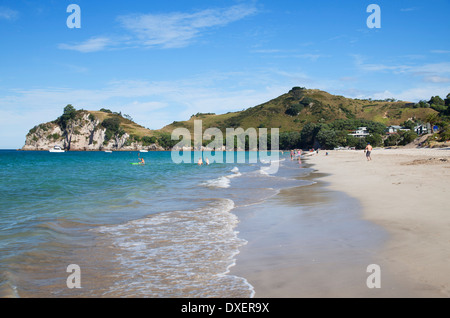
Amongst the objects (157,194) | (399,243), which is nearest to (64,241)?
(399,243)

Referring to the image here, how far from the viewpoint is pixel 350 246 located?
741 centimetres

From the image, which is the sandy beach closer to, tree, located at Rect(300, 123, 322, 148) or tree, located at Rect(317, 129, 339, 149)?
tree, located at Rect(317, 129, 339, 149)

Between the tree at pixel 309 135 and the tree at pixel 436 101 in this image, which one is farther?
the tree at pixel 436 101

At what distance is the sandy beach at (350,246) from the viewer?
5215 millimetres

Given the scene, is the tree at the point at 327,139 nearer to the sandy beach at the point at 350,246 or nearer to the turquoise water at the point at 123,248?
the turquoise water at the point at 123,248

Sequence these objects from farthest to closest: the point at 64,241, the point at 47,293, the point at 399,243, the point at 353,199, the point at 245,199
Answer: the point at 245,199 < the point at 353,199 < the point at 64,241 < the point at 399,243 < the point at 47,293

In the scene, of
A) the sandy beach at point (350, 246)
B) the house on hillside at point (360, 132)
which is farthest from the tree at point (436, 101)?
the sandy beach at point (350, 246)

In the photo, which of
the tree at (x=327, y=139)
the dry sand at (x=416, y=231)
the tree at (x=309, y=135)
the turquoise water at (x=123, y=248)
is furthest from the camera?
the tree at (x=309, y=135)

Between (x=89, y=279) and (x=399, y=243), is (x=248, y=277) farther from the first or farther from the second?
(x=399, y=243)

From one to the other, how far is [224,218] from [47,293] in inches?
277

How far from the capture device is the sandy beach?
521 centimetres

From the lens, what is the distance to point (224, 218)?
1205cm

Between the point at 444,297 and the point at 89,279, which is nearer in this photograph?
the point at 444,297

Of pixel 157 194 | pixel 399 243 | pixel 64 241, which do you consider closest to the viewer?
pixel 399 243
